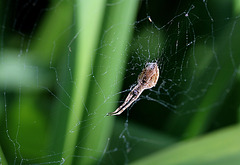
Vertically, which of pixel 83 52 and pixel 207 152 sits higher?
pixel 83 52

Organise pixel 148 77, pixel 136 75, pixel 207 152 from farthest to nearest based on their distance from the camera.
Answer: pixel 136 75 → pixel 148 77 → pixel 207 152

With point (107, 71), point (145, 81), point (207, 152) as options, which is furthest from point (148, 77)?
point (207, 152)

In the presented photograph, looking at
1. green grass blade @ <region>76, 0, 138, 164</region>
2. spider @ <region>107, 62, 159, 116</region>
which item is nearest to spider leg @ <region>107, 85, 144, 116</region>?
spider @ <region>107, 62, 159, 116</region>

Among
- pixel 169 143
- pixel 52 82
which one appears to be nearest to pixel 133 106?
pixel 169 143

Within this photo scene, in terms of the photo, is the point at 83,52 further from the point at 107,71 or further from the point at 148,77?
the point at 148,77

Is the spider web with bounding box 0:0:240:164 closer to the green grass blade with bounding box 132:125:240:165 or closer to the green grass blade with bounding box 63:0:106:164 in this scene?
the green grass blade with bounding box 63:0:106:164

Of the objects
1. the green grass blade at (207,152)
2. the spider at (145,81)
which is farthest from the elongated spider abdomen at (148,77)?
the green grass blade at (207,152)
